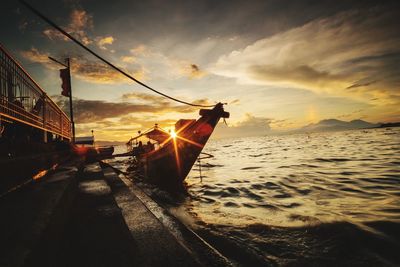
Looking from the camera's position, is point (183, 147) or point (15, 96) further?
point (183, 147)

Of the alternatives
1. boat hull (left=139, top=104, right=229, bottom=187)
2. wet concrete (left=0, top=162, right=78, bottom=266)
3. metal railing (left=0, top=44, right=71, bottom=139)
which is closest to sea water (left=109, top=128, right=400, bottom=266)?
boat hull (left=139, top=104, right=229, bottom=187)

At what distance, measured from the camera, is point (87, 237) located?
240 centimetres

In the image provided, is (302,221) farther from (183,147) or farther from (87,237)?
(183,147)

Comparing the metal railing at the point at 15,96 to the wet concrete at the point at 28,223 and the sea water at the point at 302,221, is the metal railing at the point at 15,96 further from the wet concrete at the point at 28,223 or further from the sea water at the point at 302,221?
the sea water at the point at 302,221

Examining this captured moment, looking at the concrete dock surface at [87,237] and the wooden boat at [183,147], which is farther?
the wooden boat at [183,147]

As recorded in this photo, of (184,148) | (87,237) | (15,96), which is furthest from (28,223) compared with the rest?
(184,148)

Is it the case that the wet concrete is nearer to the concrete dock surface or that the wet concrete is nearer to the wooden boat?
the concrete dock surface

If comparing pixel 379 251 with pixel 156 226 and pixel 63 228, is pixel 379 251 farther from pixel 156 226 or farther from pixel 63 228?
pixel 63 228

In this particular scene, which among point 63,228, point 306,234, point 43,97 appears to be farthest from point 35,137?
point 306,234

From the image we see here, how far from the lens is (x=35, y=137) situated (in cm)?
784

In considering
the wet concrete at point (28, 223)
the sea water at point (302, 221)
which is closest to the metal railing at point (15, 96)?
the wet concrete at point (28, 223)

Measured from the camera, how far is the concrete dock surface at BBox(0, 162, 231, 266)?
1781 millimetres

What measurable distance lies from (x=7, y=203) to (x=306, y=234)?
5.06m

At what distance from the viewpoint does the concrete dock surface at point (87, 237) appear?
178 centimetres
